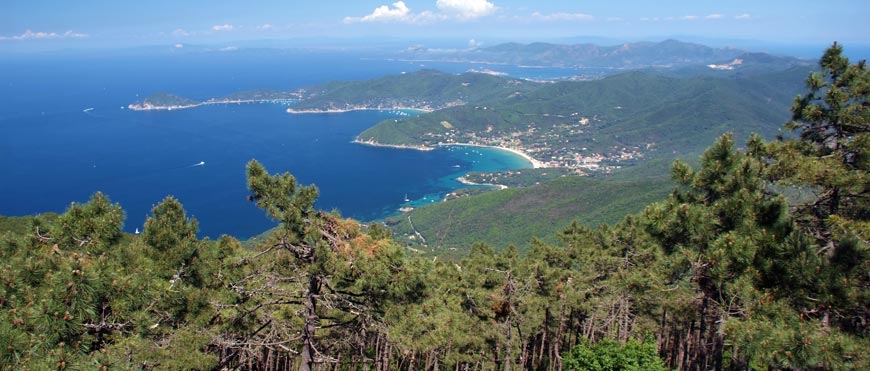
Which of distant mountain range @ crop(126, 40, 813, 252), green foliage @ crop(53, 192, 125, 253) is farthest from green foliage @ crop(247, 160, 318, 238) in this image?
distant mountain range @ crop(126, 40, 813, 252)

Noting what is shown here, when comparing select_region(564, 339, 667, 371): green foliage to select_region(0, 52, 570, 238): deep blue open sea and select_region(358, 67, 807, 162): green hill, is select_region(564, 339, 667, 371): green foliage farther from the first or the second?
select_region(358, 67, 807, 162): green hill

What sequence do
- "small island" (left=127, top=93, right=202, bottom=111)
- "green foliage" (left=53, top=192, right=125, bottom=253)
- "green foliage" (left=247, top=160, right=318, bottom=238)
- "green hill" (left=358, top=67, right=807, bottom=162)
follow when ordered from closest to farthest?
"green foliage" (left=247, top=160, right=318, bottom=238)
"green foliage" (left=53, top=192, right=125, bottom=253)
"green hill" (left=358, top=67, right=807, bottom=162)
"small island" (left=127, top=93, right=202, bottom=111)

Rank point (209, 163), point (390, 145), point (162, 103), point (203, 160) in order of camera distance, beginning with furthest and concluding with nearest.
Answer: point (162, 103), point (390, 145), point (203, 160), point (209, 163)

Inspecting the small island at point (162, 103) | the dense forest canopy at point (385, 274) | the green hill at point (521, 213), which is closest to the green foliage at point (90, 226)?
the dense forest canopy at point (385, 274)

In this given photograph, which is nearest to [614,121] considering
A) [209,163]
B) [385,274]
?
[209,163]

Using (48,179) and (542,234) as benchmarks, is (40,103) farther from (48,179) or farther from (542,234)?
(542,234)

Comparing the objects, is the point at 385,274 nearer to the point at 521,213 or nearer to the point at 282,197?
the point at 282,197

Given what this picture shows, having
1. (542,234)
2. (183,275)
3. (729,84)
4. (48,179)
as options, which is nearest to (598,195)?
(542,234)
